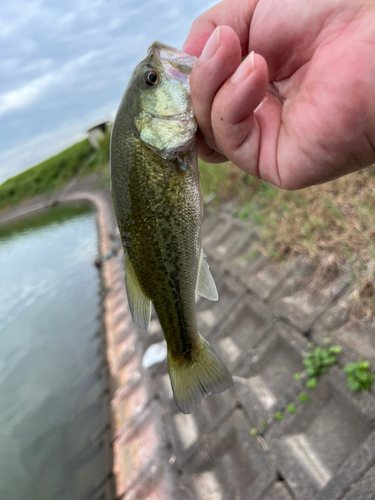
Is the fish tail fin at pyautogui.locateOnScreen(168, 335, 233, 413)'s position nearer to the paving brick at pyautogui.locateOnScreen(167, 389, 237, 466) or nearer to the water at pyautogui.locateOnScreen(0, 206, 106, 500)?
the paving brick at pyautogui.locateOnScreen(167, 389, 237, 466)

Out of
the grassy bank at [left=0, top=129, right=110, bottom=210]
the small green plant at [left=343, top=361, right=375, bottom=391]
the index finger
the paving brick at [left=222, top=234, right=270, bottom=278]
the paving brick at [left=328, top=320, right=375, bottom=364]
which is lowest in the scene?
the small green plant at [left=343, top=361, right=375, bottom=391]

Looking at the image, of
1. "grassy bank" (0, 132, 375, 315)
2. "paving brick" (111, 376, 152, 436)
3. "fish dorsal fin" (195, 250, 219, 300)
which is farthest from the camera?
"paving brick" (111, 376, 152, 436)

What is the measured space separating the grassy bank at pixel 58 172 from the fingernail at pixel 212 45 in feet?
128

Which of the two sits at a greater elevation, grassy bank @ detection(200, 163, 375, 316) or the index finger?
the index finger

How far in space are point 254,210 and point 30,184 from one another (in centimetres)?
4944

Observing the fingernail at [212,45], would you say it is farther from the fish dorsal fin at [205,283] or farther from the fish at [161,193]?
the fish dorsal fin at [205,283]

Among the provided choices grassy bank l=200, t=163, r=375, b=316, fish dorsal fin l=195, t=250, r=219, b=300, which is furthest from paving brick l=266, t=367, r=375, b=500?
fish dorsal fin l=195, t=250, r=219, b=300

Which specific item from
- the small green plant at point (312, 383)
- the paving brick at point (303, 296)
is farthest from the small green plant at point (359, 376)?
the paving brick at point (303, 296)

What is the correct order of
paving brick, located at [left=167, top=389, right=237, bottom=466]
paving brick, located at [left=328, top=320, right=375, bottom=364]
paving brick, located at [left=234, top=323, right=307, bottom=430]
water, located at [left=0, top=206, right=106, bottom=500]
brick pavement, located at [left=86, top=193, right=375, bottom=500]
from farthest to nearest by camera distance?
water, located at [left=0, top=206, right=106, bottom=500] → paving brick, located at [left=167, top=389, right=237, bottom=466] → paving brick, located at [left=234, top=323, right=307, bottom=430] → paving brick, located at [left=328, top=320, right=375, bottom=364] → brick pavement, located at [left=86, top=193, right=375, bottom=500]

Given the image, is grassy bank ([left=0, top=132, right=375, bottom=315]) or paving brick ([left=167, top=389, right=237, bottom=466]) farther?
paving brick ([left=167, top=389, right=237, bottom=466])

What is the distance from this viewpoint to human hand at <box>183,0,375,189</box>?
4.62 ft

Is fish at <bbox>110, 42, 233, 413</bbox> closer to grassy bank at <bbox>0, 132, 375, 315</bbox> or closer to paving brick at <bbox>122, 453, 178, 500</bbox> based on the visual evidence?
grassy bank at <bbox>0, 132, 375, 315</bbox>

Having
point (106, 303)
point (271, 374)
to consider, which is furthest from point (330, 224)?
point (106, 303)

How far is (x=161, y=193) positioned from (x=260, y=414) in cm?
259
